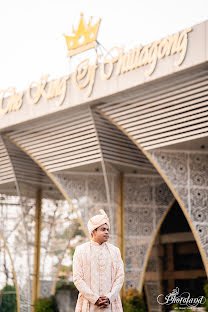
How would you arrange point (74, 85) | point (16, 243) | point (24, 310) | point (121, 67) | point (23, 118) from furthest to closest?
point (16, 243), point (24, 310), point (23, 118), point (74, 85), point (121, 67)

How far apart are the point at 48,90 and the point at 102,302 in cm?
1384

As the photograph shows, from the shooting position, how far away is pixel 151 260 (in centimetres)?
2630

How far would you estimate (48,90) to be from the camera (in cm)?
1961

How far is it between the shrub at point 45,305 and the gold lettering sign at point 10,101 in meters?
8.02

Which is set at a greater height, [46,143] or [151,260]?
[46,143]

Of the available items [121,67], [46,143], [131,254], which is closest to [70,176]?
[46,143]

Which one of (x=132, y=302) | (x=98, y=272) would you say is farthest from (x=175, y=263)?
(x=98, y=272)

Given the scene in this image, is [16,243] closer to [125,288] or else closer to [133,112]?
[125,288]

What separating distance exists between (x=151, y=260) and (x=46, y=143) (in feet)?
27.8

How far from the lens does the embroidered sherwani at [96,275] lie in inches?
255

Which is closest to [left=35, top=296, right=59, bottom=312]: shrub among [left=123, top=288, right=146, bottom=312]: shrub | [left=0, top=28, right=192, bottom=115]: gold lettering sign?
[left=123, top=288, right=146, bottom=312]: shrub

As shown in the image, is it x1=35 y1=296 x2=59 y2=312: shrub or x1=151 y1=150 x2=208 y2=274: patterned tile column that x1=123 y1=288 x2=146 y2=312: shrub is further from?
x1=35 y1=296 x2=59 y2=312: shrub

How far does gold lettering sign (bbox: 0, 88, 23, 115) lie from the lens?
2062cm

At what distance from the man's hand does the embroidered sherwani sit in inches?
1.8
